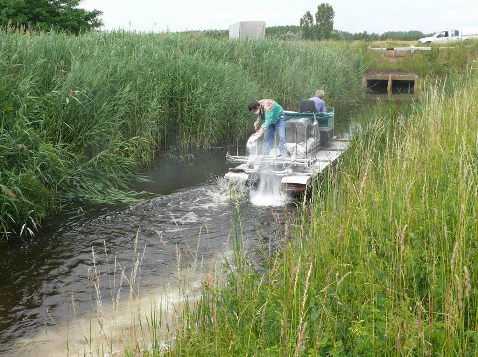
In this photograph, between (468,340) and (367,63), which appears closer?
(468,340)

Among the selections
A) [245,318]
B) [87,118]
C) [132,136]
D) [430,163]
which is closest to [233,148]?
[132,136]

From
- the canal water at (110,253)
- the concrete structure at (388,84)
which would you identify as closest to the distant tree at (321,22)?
the concrete structure at (388,84)

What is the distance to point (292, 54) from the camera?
73.0 ft

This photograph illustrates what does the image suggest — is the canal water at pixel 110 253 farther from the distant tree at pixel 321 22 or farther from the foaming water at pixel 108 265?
the distant tree at pixel 321 22

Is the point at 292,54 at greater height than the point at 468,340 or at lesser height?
greater

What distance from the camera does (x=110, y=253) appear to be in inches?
318

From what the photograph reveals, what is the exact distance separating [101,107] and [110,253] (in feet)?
13.2

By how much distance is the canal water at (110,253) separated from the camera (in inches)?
226

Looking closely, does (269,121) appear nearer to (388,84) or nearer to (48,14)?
(48,14)

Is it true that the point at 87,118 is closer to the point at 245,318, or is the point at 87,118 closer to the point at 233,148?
the point at 233,148

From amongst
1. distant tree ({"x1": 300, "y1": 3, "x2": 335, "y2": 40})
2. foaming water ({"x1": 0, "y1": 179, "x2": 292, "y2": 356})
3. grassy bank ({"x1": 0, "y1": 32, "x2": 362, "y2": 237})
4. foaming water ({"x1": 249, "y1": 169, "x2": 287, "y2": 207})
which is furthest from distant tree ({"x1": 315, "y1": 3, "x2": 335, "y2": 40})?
foaming water ({"x1": 0, "y1": 179, "x2": 292, "y2": 356})

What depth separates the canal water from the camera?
5738mm

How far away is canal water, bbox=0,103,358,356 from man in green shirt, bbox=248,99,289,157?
1.04 meters

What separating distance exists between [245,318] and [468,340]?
146 cm
